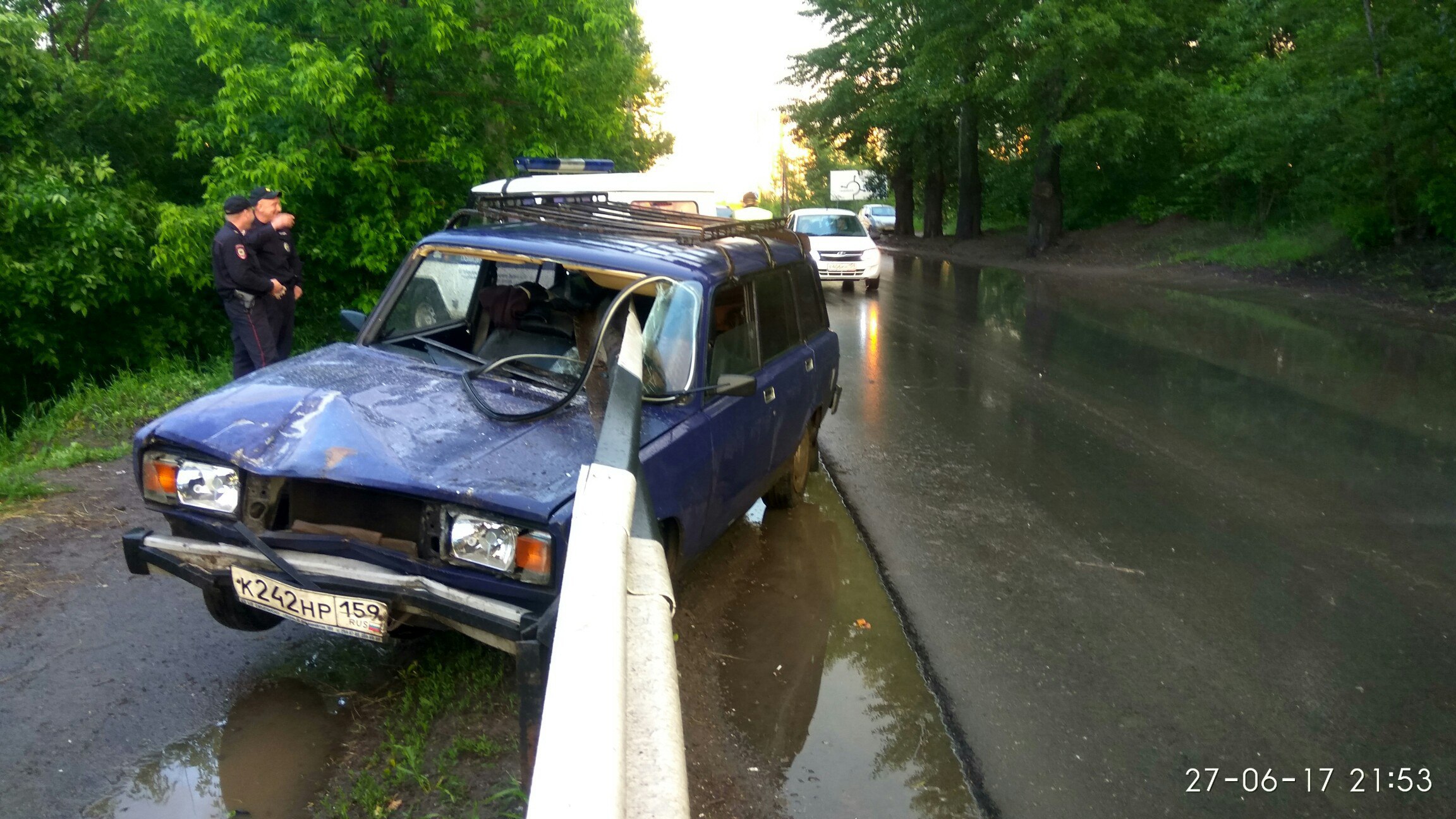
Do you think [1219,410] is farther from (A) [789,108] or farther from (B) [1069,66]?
(A) [789,108]

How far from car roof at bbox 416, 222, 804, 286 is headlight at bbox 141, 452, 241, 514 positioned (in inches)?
69.1

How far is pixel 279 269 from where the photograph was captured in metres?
8.02

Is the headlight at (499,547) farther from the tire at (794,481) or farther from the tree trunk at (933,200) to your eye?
the tree trunk at (933,200)

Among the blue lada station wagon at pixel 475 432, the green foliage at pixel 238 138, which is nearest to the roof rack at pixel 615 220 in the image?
the blue lada station wagon at pixel 475 432

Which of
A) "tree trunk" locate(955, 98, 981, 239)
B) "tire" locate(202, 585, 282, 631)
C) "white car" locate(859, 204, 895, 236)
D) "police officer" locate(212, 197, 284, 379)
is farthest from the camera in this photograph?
"white car" locate(859, 204, 895, 236)

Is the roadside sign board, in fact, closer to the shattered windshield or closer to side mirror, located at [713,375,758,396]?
the shattered windshield

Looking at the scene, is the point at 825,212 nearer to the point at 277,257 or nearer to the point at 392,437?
the point at 277,257

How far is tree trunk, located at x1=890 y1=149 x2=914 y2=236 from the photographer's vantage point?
1772 inches

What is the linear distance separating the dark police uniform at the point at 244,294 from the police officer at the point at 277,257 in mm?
111

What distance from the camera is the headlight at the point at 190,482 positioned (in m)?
3.68

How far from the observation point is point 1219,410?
9578mm

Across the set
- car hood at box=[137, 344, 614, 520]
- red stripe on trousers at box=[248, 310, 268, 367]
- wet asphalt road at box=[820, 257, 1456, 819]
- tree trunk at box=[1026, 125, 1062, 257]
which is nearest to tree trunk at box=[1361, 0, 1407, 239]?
wet asphalt road at box=[820, 257, 1456, 819]

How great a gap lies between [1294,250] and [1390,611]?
20.1 meters

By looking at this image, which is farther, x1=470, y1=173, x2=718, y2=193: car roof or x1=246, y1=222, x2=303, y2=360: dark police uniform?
x1=470, y1=173, x2=718, y2=193: car roof
